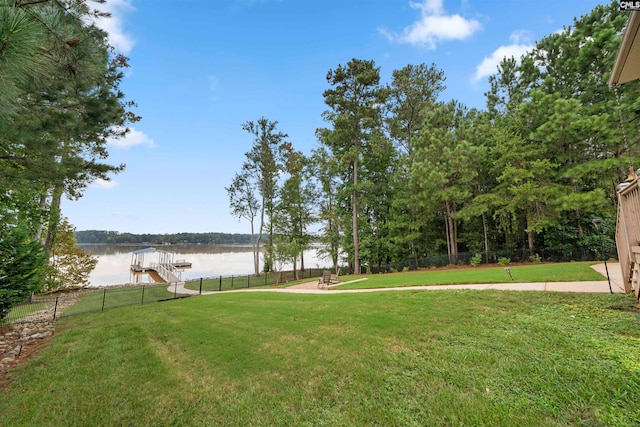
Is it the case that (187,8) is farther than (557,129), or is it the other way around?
(557,129)

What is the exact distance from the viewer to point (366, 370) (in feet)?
12.0

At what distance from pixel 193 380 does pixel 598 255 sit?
22.4 meters

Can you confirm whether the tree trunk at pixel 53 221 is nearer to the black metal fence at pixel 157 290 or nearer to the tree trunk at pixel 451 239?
the black metal fence at pixel 157 290

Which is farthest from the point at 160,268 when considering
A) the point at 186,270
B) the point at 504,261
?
the point at 504,261

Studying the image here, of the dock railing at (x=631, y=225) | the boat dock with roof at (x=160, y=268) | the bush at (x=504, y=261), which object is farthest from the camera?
the boat dock with roof at (x=160, y=268)

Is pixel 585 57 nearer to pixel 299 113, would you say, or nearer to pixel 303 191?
pixel 299 113

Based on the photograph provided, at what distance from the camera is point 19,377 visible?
482 cm

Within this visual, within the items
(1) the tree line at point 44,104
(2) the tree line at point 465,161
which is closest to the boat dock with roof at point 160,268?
(2) the tree line at point 465,161

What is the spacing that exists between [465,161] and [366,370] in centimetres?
1745

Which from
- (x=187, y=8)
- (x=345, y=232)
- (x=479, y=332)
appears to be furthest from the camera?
(x=345, y=232)

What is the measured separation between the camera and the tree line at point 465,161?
49.0ft

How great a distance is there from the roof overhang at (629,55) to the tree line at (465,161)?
10.1 metres

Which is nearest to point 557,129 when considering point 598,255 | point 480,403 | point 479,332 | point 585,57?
point 585,57

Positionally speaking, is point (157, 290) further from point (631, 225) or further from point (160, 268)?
point (631, 225)
